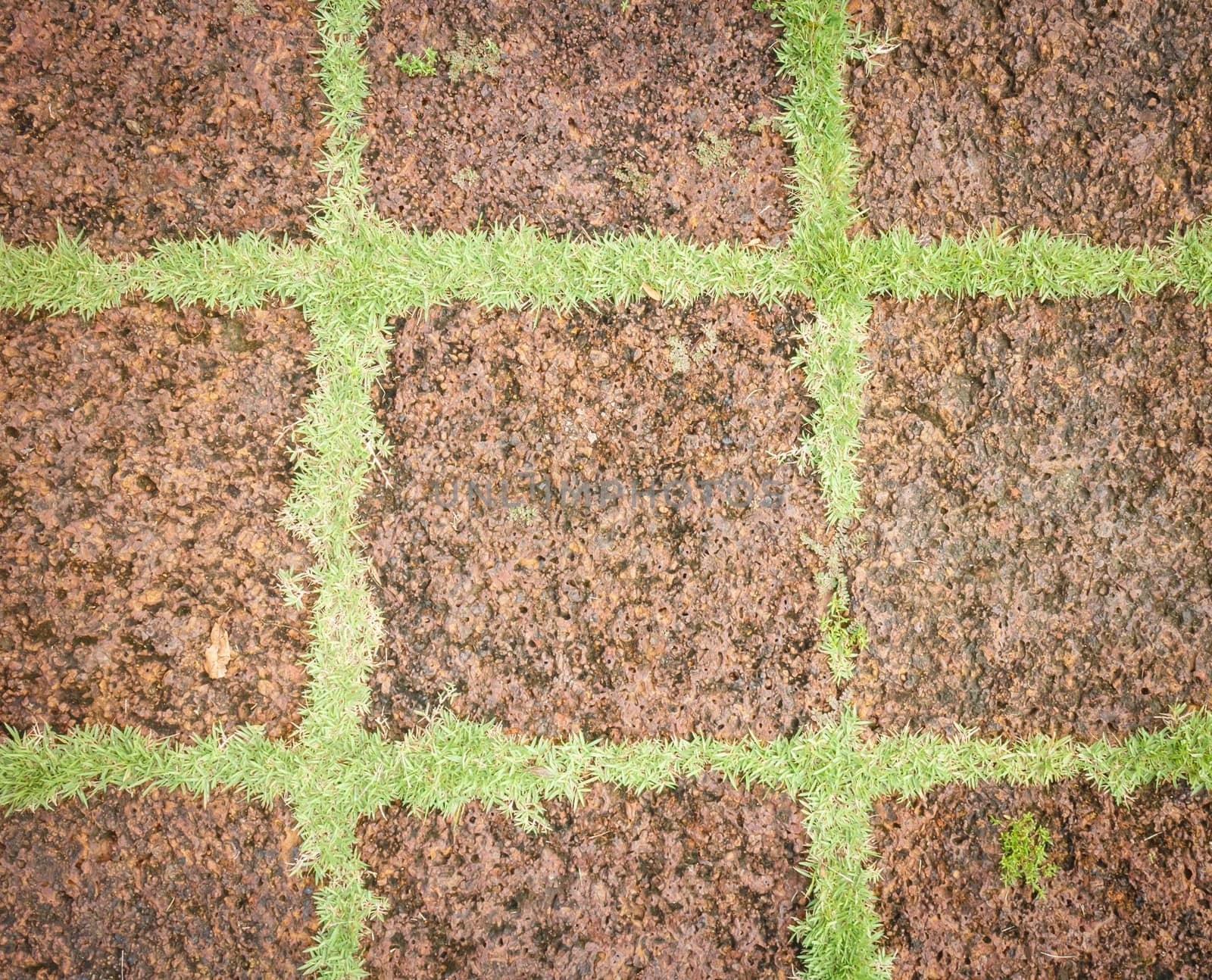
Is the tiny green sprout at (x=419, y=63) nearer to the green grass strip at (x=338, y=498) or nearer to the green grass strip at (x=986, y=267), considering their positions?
the green grass strip at (x=338, y=498)

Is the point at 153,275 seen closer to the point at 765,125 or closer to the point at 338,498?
the point at 338,498

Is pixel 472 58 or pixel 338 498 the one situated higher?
pixel 472 58

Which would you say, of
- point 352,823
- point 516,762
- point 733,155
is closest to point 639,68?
point 733,155

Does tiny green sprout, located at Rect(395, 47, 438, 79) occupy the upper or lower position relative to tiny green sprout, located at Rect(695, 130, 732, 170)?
upper

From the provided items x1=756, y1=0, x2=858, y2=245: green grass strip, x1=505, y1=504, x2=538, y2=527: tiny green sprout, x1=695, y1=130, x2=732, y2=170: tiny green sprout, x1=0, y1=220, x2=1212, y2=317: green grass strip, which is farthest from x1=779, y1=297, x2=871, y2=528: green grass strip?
x1=505, y1=504, x2=538, y2=527: tiny green sprout

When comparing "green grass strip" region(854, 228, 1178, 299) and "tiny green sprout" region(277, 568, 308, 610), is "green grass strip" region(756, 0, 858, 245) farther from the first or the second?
"tiny green sprout" region(277, 568, 308, 610)

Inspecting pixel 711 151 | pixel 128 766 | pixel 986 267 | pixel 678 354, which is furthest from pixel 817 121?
pixel 128 766

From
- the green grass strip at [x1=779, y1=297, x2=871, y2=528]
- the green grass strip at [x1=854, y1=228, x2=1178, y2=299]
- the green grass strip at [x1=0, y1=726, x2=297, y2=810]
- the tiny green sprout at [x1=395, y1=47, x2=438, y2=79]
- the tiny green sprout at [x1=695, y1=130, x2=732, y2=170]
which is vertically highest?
the tiny green sprout at [x1=395, y1=47, x2=438, y2=79]
